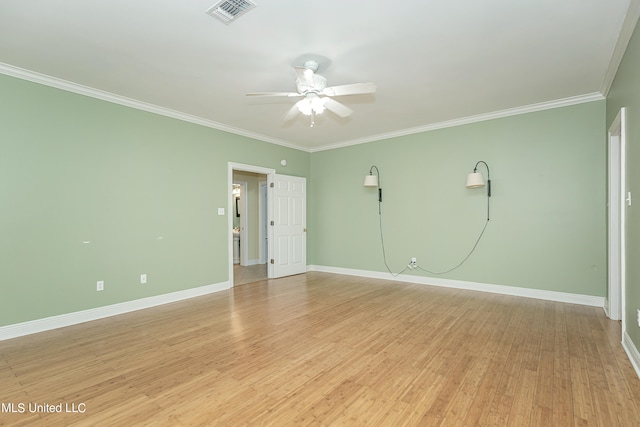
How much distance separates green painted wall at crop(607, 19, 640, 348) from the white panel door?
4935mm

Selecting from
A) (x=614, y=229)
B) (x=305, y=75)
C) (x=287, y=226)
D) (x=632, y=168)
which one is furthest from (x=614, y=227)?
(x=287, y=226)

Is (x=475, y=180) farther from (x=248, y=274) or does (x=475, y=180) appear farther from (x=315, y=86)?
(x=248, y=274)

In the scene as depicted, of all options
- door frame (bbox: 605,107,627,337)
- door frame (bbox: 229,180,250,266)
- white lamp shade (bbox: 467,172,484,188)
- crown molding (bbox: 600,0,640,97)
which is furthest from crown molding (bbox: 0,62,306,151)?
door frame (bbox: 605,107,627,337)

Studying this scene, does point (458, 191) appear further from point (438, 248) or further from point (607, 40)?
point (607, 40)

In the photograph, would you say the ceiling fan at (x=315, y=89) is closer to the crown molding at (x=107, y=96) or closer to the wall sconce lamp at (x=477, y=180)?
the crown molding at (x=107, y=96)

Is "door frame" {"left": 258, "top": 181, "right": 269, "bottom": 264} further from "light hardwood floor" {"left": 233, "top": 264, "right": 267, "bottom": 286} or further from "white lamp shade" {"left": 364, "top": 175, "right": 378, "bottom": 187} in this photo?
"white lamp shade" {"left": 364, "top": 175, "right": 378, "bottom": 187}

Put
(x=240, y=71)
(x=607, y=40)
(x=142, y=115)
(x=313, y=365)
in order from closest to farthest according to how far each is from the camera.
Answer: (x=313, y=365) < (x=607, y=40) < (x=240, y=71) < (x=142, y=115)

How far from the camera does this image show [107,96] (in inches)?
150

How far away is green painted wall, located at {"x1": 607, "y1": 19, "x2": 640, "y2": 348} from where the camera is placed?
2.38 metres

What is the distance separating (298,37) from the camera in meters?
2.62

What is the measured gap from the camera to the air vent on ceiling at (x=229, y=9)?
2203mm

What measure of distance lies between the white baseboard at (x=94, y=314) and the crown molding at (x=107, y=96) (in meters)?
2.60

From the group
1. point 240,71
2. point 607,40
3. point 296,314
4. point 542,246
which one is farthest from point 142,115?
point 542,246

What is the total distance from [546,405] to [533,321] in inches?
71.1
